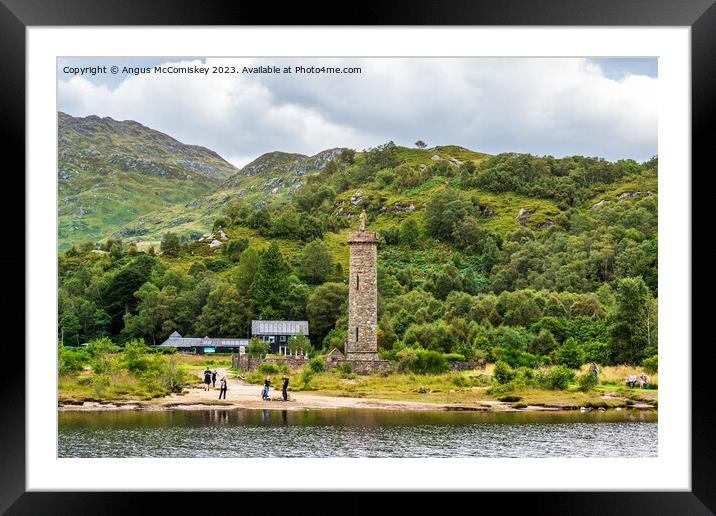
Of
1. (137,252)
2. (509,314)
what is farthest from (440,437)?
(137,252)

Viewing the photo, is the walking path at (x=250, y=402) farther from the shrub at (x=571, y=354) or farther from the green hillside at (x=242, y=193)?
the green hillside at (x=242, y=193)

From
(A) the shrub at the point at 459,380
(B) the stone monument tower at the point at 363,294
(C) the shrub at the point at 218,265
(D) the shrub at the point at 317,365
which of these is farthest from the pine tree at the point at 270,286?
(A) the shrub at the point at 459,380

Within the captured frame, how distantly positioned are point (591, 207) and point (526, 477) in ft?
92.5

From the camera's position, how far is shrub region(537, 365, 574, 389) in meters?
14.7

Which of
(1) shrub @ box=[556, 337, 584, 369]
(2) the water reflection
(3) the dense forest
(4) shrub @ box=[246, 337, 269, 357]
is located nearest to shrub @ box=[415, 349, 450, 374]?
(3) the dense forest

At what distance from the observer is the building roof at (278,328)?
818 inches

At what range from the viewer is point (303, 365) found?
17.0 meters

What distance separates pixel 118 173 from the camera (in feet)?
135

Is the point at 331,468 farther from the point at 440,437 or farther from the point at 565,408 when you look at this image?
the point at 565,408

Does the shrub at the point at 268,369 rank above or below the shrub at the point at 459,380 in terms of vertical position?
above

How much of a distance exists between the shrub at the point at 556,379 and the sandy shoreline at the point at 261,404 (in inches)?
45.5

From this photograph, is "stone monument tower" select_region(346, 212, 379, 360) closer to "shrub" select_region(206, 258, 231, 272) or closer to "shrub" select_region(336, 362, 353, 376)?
"shrub" select_region(336, 362, 353, 376)

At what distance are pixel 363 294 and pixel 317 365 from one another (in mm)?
2264
